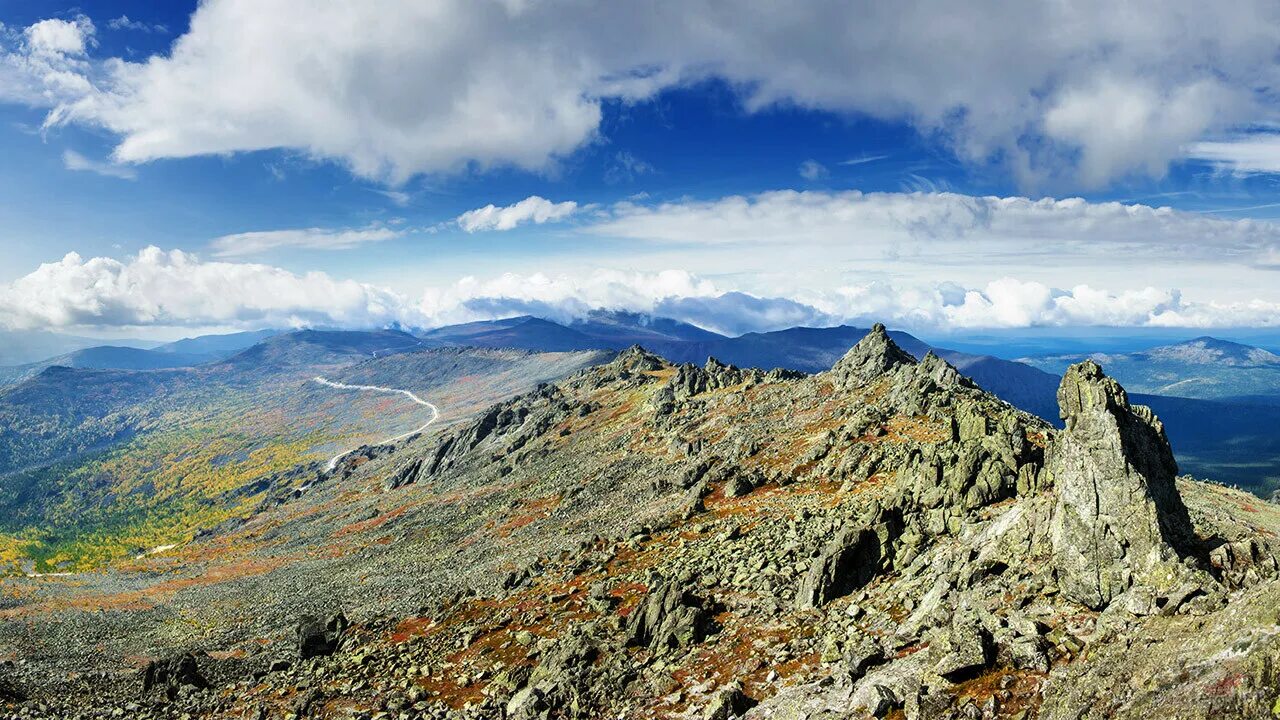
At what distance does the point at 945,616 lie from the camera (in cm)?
2636

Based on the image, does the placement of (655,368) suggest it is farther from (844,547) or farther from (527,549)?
(844,547)

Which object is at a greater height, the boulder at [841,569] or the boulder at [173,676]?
the boulder at [841,569]

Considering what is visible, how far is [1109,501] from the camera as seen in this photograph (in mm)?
26016

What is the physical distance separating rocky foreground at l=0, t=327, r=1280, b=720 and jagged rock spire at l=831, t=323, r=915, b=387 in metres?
0.67

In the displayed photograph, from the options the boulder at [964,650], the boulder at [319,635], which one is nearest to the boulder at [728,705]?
the boulder at [964,650]

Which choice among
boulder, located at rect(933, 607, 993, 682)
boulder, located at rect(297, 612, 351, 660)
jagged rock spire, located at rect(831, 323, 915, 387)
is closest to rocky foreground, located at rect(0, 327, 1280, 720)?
boulder, located at rect(933, 607, 993, 682)

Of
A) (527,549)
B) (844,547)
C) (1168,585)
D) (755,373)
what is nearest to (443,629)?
(527,549)

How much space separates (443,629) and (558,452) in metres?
69.9

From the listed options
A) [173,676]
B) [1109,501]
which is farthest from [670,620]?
[173,676]

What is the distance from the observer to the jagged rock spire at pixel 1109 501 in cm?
2398

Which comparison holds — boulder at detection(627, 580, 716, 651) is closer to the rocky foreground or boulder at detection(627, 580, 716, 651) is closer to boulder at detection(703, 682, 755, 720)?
the rocky foreground

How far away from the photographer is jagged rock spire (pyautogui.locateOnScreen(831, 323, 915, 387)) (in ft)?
297

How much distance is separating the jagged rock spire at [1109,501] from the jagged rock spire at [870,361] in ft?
195

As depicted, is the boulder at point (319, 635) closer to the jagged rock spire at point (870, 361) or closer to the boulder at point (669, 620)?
the boulder at point (669, 620)
